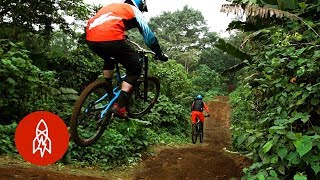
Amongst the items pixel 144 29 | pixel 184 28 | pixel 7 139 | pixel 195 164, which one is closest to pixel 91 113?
pixel 144 29

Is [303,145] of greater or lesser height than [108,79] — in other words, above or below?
below

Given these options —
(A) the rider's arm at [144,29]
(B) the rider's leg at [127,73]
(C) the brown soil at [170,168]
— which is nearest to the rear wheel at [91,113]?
(B) the rider's leg at [127,73]

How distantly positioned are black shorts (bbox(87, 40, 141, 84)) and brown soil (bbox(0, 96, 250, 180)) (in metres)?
3.03

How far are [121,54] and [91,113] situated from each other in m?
0.88

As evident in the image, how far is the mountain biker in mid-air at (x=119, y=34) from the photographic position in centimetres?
376

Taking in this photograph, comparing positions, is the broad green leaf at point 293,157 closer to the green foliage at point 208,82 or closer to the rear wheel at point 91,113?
the rear wheel at point 91,113

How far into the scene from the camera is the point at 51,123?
3.01 meters

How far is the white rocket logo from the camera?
9.88ft

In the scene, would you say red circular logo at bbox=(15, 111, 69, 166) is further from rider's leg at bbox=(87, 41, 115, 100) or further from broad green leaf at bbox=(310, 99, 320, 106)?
broad green leaf at bbox=(310, 99, 320, 106)

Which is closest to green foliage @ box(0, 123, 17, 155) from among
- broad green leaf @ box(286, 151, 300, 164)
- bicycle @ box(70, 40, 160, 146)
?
bicycle @ box(70, 40, 160, 146)

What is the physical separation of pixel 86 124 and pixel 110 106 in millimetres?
361

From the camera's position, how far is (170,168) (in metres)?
8.95

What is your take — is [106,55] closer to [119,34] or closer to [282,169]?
[119,34]

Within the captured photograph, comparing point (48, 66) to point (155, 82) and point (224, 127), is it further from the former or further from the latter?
point (224, 127)
